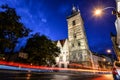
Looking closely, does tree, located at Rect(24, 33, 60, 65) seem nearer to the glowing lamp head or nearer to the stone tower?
the stone tower

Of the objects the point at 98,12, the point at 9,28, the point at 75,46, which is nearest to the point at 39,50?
the point at 9,28

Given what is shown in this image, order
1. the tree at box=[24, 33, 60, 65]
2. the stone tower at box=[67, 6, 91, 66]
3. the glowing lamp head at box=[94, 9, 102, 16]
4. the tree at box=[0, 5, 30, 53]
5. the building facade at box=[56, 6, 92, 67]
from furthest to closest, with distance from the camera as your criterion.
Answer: the building facade at box=[56, 6, 92, 67] < the stone tower at box=[67, 6, 91, 66] < the tree at box=[24, 33, 60, 65] < the tree at box=[0, 5, 30, 53] < the glowing lamp head at box=[94, 9, 102, 16]

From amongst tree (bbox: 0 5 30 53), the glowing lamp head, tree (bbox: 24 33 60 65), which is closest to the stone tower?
tree (bbox: 24 33 60 65)

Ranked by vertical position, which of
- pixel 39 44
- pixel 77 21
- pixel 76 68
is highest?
pixel 77 21

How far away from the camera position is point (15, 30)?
126ft

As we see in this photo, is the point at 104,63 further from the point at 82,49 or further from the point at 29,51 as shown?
the point at 29,51

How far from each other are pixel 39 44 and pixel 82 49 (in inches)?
1122

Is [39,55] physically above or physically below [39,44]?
below

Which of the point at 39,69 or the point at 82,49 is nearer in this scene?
the point at 39,69

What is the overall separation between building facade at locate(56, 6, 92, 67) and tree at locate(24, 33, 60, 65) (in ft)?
76.3

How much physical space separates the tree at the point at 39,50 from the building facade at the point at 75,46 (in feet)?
76.3

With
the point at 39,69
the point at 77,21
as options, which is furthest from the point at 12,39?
the point at 77,21

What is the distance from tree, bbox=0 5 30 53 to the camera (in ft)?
119

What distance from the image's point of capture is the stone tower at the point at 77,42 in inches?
2689
